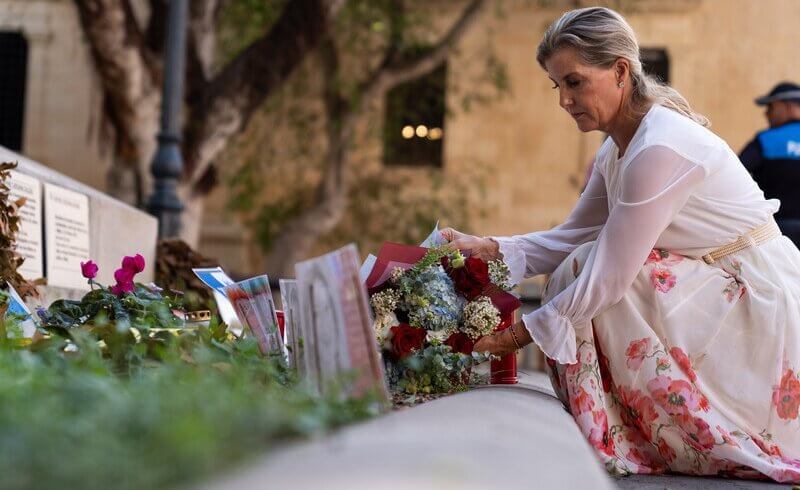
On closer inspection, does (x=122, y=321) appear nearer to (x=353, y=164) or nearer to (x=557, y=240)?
(x=557, y=240)

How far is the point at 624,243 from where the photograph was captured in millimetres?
3332

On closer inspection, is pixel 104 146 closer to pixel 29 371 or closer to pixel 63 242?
pixel 63 242

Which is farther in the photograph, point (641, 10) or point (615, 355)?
point (641, 10)

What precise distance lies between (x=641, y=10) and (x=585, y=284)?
13.5 metres

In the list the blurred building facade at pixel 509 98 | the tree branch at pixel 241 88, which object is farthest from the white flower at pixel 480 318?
the blurred building facade at pixel 509 98

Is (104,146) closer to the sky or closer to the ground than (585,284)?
closer to the sky

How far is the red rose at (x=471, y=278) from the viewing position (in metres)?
3.51

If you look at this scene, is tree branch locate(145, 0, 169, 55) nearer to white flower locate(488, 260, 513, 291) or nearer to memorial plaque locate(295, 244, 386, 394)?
white flower locate(488, 260, 513, 291)

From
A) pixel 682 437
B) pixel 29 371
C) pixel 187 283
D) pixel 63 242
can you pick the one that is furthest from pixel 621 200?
pixel 187 283

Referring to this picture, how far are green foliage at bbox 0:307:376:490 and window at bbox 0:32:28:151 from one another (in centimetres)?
1531

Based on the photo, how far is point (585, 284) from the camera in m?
3.35

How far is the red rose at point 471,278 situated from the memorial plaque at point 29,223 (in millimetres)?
2079

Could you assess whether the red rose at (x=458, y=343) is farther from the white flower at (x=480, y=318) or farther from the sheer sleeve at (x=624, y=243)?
the sheer sleeve at (x=624, y=243)

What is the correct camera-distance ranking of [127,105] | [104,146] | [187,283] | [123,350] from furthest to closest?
[104,146], [127,105], [187,283], [123,350]
